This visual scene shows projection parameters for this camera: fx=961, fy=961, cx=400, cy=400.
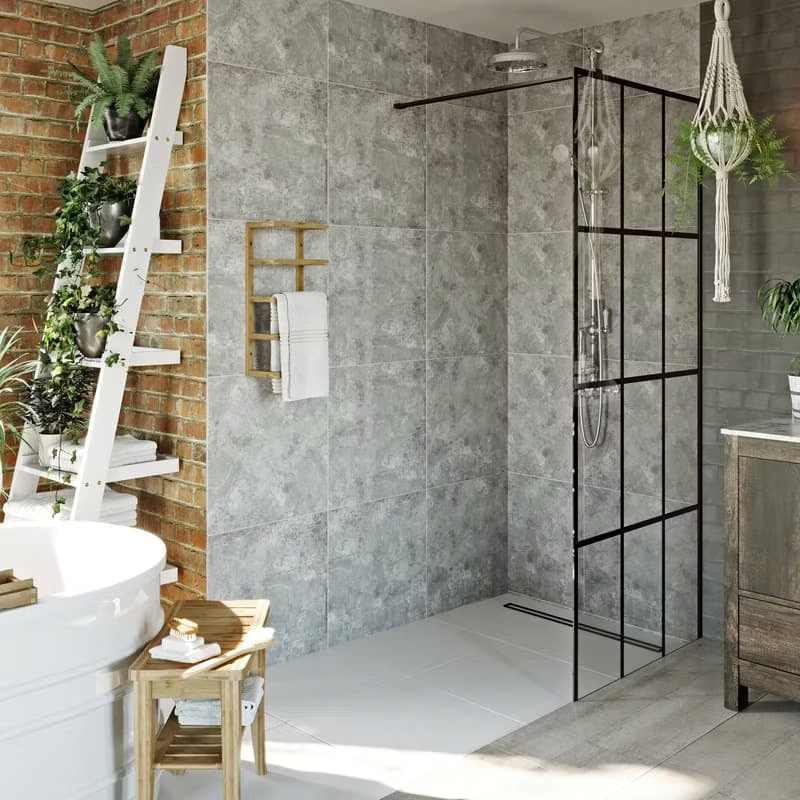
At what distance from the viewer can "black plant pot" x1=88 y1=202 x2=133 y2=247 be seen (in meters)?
3.66

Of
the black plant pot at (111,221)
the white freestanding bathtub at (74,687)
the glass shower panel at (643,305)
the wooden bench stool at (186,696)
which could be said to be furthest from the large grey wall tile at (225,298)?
the glass shower panel at (643,305)

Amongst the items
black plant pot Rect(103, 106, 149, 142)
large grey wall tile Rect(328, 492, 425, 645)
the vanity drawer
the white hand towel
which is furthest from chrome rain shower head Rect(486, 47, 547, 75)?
the vanity drawer

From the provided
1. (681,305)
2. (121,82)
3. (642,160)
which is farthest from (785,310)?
(121,82)

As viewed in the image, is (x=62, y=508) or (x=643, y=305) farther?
(x=643, y=305)

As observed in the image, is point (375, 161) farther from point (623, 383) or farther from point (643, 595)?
point (643, 595)

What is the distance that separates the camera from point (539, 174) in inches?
185

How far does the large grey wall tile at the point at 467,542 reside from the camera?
4605 mm

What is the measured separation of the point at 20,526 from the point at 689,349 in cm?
273

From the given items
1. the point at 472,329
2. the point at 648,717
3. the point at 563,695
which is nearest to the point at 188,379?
the point at 472,329

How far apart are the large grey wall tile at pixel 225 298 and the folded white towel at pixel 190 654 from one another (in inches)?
52.2

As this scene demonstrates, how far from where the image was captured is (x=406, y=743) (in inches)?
130

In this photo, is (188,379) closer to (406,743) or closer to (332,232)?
(332,232)

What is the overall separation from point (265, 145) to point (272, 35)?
43 cm

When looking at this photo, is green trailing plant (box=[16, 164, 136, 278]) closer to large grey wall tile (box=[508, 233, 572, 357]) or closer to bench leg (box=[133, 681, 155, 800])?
bench leg (box=[133, 681, 155, 800])
